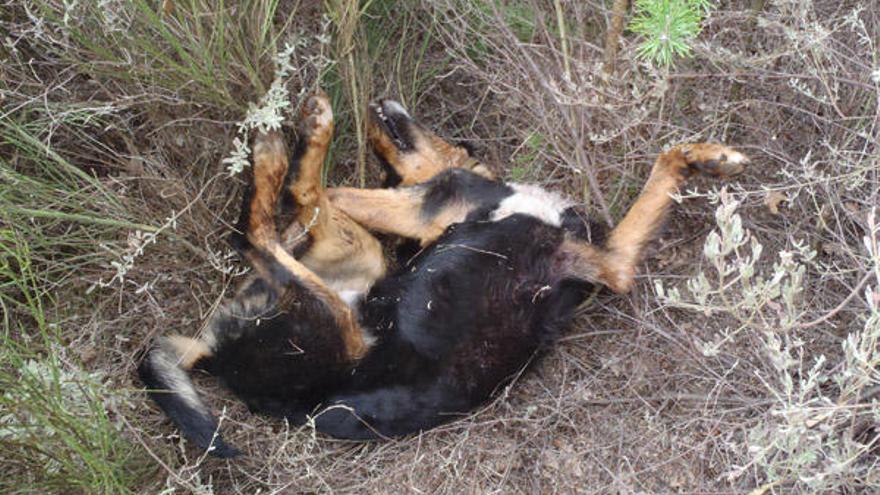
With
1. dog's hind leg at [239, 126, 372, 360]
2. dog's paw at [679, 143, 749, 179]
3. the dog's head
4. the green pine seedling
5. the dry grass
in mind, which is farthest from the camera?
the dog's head

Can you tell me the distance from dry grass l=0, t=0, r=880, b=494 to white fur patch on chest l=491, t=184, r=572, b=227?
0.12 meters

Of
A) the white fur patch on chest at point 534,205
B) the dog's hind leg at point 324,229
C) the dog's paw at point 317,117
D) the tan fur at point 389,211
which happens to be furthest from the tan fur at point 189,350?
the white fur patch on chest at point 534,205

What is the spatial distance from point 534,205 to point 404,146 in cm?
68

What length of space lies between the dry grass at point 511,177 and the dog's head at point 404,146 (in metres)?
0.11

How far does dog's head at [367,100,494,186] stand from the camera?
397 cm

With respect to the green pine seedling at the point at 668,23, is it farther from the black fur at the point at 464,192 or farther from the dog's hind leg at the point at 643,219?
the black fur at the point at 464,192

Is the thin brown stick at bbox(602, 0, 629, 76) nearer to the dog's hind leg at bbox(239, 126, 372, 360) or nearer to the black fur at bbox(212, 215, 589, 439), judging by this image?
the black fur at bbox(212, 215, 589, 439)

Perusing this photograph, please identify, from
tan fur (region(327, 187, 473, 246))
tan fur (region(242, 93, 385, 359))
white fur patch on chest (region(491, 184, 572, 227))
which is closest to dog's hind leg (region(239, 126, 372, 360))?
tan fur (region(242, 93, 385, 359))

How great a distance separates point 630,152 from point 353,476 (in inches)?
68.9

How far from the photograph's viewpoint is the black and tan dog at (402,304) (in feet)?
11.6

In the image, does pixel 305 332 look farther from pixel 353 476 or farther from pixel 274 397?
pixel 353 476

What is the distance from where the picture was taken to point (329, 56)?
12.9 feet

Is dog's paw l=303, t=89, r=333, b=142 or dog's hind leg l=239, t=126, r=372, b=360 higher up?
dog's paw l=303, t=89, r=333, b=142

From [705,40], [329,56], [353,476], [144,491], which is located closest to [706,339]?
[705,40]
